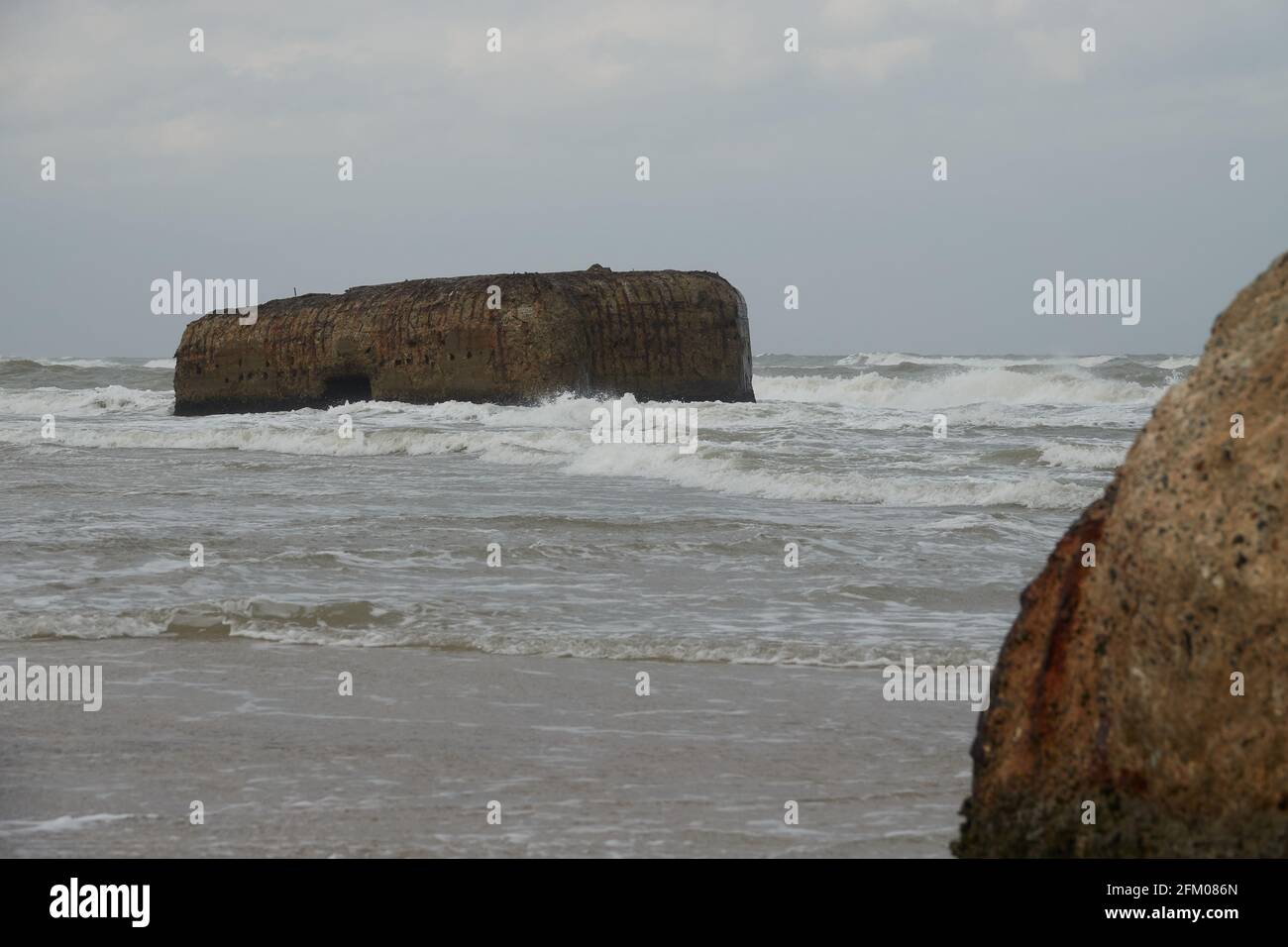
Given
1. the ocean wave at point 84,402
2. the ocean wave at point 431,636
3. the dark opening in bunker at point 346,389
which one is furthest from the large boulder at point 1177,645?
the ocean wave at point 84,402

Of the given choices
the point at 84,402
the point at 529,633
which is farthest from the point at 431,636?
the point at 84,402

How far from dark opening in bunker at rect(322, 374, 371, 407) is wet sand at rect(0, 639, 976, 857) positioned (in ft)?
73.5

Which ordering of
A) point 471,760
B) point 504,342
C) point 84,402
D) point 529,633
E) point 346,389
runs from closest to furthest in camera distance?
point 471,760 → point 529,633 → point 504,342 → point 346,389 → point 84,402

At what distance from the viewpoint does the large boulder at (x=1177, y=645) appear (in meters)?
2.61

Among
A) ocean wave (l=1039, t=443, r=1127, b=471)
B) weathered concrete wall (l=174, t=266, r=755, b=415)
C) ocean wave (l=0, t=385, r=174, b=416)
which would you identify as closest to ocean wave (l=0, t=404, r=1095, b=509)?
weathered concrete wall (l=174, t=266, r=755, b=415)

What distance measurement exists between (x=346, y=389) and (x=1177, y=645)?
27.5 metres

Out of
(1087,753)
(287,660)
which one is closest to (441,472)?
(287,660)

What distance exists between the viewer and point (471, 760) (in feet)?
15.8

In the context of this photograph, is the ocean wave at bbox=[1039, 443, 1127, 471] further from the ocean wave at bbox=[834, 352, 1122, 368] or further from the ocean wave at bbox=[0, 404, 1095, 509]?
the ocean wave at bbox=[834, 352, 1122, 368]

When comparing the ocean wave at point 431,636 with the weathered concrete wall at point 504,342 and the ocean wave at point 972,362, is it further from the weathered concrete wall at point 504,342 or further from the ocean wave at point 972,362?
the ocean wave at point 972,362

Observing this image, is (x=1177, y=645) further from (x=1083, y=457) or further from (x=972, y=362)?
(x=972, y=362)

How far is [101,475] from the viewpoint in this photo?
15.7m
